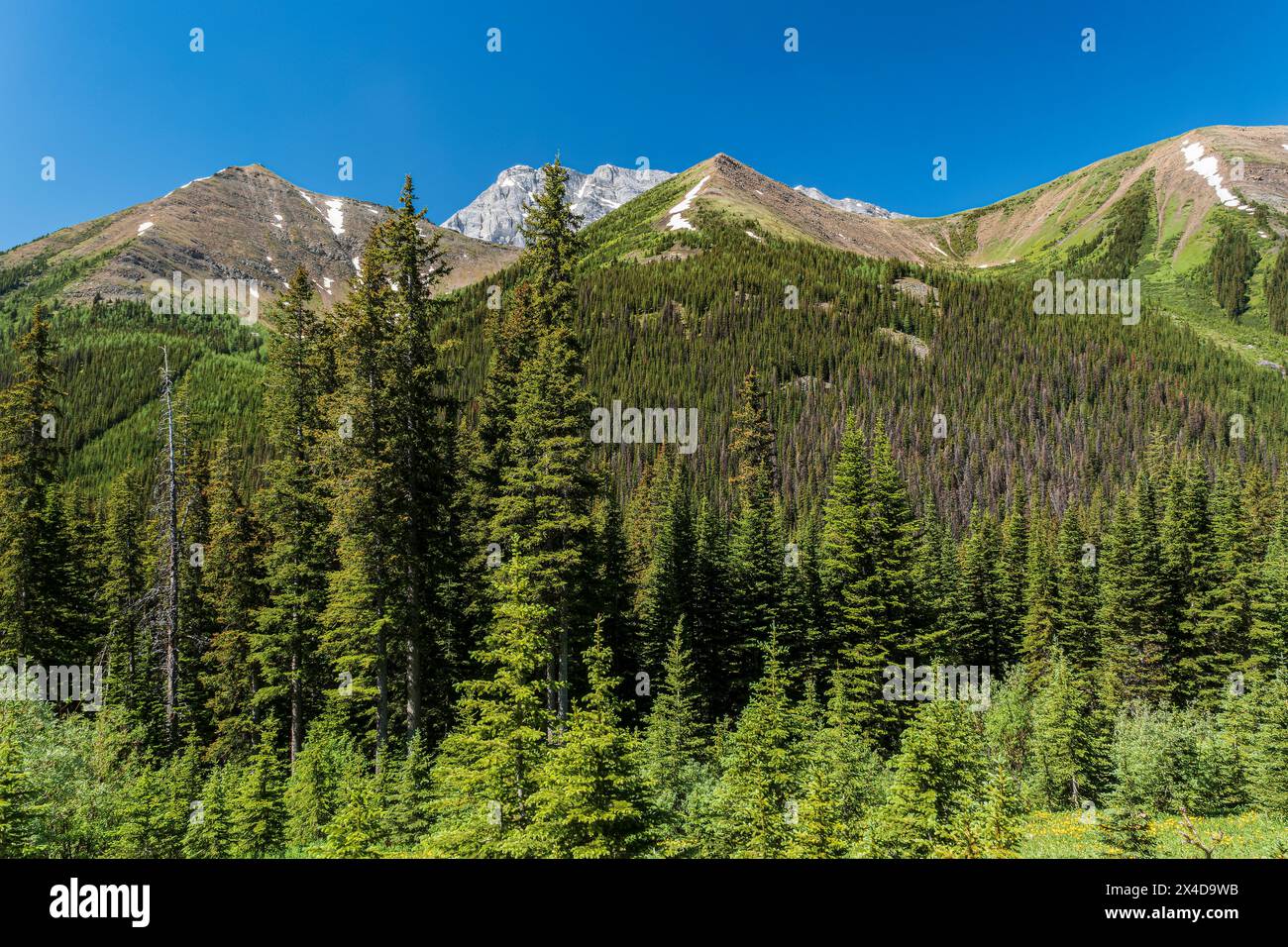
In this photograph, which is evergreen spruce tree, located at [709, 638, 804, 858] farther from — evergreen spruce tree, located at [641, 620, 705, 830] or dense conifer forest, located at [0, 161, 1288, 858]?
evergreen spruce tree, located at [641, 620, 705, 830]

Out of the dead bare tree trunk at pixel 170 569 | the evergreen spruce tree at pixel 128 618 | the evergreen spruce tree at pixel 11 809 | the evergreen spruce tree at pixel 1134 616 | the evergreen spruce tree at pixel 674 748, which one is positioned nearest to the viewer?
the evergreen spruce tree at pixel 11 809

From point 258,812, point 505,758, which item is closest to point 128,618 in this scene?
point 258,812

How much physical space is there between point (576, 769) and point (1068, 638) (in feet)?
164

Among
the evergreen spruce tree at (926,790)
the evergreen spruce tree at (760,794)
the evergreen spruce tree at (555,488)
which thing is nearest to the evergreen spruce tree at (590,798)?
the evergreen spruce tree at (760,794)

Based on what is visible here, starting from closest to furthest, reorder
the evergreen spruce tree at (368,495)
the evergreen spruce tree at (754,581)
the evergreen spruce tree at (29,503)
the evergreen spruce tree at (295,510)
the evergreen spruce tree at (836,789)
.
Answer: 1. the evergreen spruce tree at (836,789)
2. the evergreen spruce tree at (368,495)
3. the evergreen spruce tree at (29,503)
4. the evergreen spruce tree at (295,510)
5. the evergreen spruce tree at (754,581)

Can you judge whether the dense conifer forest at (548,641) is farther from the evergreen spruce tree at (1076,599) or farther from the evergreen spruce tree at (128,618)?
the evergreen spruce tree at (1076,599)

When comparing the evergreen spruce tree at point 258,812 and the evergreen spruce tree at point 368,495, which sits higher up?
the evergreen spruce tree at point 368,495

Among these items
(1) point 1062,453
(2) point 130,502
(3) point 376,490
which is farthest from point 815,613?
(1) point 1062,453

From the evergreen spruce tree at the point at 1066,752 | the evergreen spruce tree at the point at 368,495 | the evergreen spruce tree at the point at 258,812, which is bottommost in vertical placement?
the evergreen spruce tree at the point at 1066,752

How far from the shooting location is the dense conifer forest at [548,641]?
13539 mm

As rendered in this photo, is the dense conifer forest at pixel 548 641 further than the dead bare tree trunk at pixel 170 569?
No

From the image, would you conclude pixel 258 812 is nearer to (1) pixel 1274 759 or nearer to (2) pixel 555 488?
(2) pixel 555 488
